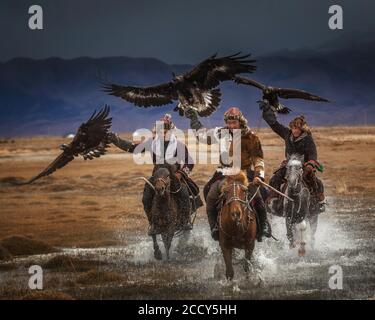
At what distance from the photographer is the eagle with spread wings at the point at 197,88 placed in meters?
14.5

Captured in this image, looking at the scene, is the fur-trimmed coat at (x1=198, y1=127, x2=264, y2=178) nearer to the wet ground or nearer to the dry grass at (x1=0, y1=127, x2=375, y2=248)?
the wet ground

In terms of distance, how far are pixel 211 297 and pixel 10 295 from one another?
2.94 metres

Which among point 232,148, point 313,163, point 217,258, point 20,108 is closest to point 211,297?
point 232,148

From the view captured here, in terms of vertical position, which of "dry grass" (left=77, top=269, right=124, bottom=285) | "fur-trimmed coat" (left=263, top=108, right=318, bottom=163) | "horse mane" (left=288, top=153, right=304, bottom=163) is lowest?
"dry grass" (left=77, top=269, right=124, bottom=285)

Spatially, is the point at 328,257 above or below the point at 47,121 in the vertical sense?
below

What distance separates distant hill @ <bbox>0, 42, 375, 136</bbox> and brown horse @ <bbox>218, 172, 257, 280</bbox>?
10361 cm

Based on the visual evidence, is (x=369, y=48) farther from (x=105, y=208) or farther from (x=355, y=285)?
(x=355, y=285)

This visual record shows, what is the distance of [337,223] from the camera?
59.5ft

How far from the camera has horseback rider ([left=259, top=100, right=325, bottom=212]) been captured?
1402cm

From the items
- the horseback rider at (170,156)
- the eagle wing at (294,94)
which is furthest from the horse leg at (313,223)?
the horseback rider at (170,156)

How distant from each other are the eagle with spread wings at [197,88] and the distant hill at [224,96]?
3915 inches

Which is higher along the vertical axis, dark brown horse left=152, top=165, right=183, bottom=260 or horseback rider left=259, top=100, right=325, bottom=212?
horseback rider left=259, top=100, right=325, bottom=212

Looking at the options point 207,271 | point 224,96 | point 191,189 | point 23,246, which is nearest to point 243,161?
point 207,271

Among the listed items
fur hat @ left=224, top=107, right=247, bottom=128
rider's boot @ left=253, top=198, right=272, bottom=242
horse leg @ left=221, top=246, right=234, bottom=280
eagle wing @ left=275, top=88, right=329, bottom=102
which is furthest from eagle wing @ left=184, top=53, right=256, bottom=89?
horse leg @ left=221, top=246, right=234, bottom=280
